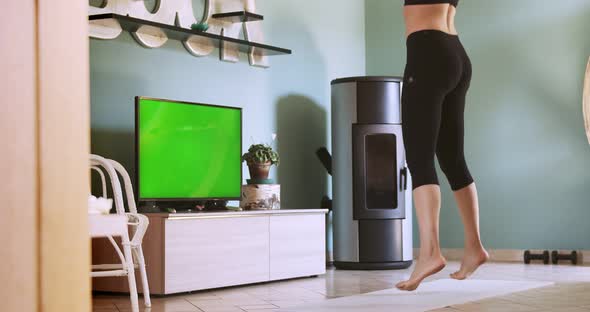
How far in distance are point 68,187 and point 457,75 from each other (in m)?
2.16

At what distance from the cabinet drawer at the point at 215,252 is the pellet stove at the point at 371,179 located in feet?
3.98

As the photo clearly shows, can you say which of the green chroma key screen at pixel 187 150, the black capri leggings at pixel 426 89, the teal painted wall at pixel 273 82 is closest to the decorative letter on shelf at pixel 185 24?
the teal painted wall at pixel 273 82

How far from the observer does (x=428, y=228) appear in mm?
2873

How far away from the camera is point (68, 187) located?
0.80 metres

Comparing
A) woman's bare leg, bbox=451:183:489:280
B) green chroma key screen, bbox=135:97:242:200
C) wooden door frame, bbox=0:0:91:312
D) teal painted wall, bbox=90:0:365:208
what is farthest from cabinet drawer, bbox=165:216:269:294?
wooden door frame, bbox=0:0:91:312

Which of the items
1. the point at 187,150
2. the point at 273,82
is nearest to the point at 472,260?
the point at 187,150

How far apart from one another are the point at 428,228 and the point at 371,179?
3.46 metres

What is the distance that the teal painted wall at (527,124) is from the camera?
6656 mm

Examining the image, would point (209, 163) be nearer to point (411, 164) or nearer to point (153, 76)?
point (153, 76)

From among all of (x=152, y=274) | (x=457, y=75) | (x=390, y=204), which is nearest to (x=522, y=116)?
(x=390, y=204)

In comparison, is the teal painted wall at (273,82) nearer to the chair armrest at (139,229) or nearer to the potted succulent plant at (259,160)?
the potted succulent plant at (259,160)

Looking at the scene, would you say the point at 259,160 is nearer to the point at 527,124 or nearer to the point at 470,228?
the point at 527,124

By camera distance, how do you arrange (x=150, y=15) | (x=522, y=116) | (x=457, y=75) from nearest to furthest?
(x=457, y=75)
(x=150, y=15)
(x=522, y=116)

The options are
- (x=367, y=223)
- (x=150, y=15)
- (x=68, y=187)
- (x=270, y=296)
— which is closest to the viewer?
(x=68, y=187)
